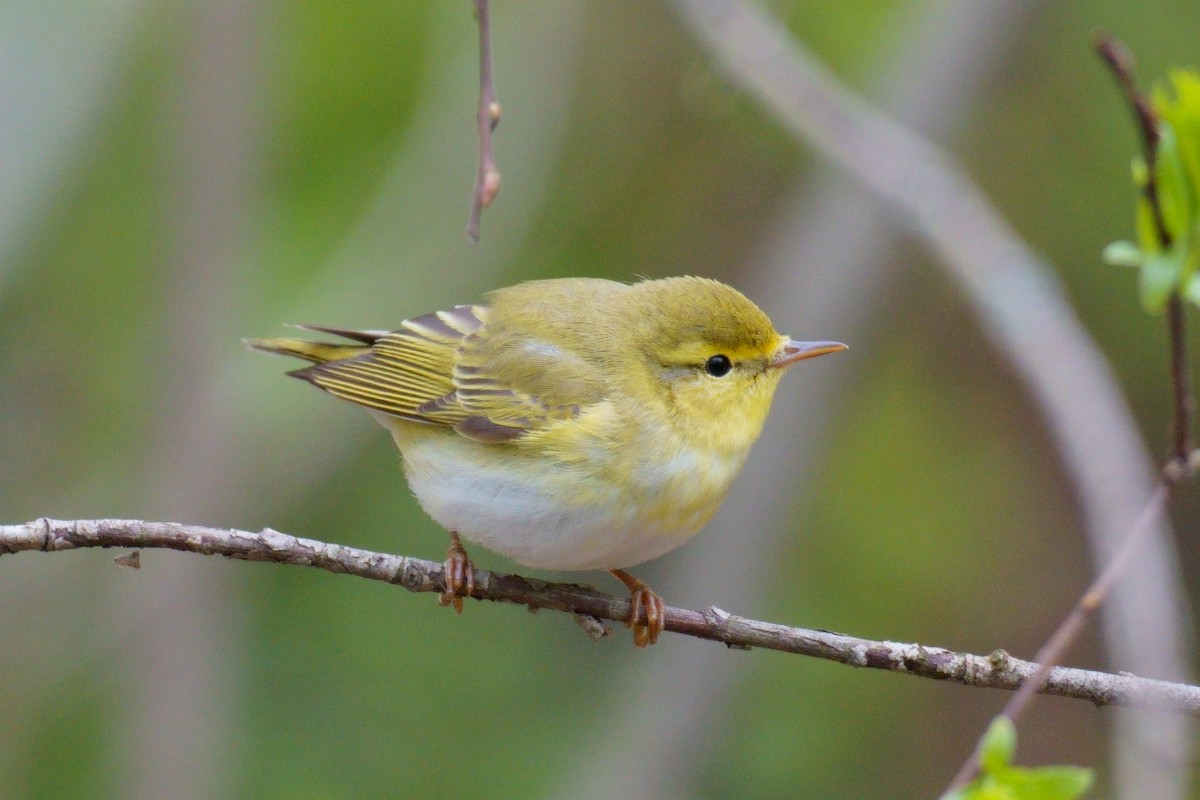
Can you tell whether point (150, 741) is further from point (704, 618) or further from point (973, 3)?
point (973, 3)

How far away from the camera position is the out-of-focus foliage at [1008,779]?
1.61 metres

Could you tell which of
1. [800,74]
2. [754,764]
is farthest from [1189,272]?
[754,764]

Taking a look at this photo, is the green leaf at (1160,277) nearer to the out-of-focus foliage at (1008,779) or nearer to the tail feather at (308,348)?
the out-of-focus foliage at (1008,779)

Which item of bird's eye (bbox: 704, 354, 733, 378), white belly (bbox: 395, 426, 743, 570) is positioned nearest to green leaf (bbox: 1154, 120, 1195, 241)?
white belly (bbox: 395, 426, 743, 570)

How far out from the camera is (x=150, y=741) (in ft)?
18.0

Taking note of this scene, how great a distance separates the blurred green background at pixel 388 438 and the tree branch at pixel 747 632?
278cm

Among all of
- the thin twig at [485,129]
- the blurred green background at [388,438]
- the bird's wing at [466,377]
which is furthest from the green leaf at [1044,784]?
the blurred green background at [388,438]

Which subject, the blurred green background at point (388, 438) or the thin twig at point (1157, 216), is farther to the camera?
the blurred green background at point (388, 438)

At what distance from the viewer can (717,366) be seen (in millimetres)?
3699

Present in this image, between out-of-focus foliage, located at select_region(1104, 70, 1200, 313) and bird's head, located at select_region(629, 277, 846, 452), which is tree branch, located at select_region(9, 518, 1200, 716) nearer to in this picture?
bird's head, located at select_region(629, 277, 846, 452)

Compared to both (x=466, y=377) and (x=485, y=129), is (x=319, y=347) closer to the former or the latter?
(x=466, y=377)

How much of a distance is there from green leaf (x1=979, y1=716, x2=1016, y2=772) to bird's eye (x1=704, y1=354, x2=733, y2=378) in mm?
2127

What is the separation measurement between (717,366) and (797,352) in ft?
0.80

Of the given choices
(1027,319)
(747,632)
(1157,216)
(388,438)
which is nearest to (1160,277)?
(1157,216)
